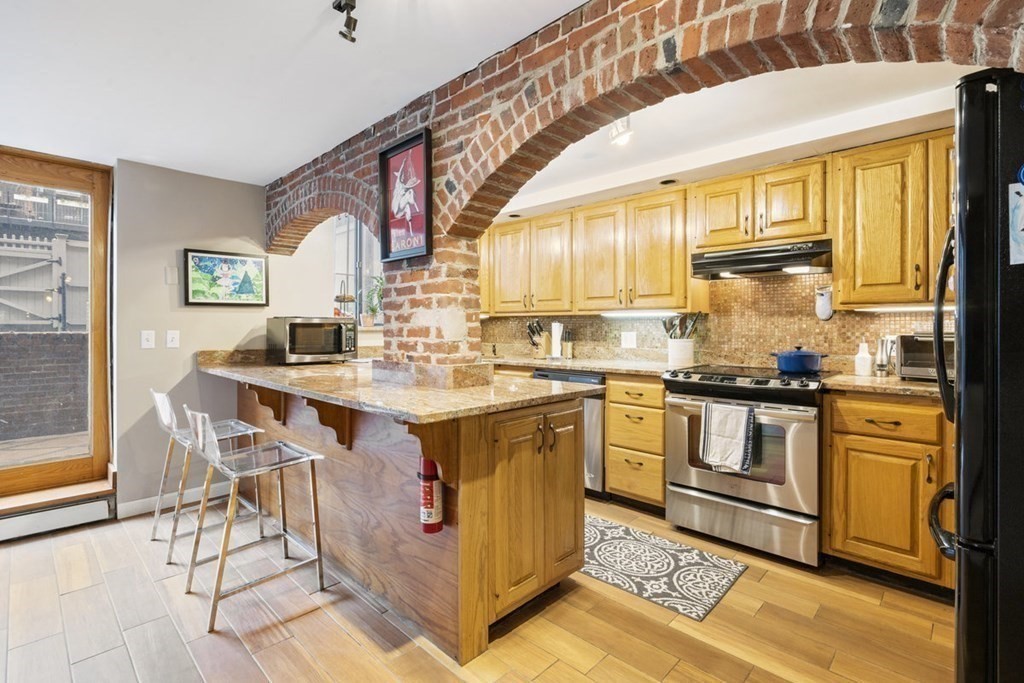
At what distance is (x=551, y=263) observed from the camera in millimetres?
4305

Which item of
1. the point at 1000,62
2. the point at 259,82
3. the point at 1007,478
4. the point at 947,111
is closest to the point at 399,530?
the point at 1007,478

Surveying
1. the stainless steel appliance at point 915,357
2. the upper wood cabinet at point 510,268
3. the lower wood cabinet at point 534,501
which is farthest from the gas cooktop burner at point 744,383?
the upper wood cabinet at point 510,268

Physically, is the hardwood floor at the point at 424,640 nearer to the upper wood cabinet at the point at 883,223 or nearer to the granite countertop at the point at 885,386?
the granite countertop at the point at 885,386

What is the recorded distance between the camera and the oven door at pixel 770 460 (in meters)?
2.57

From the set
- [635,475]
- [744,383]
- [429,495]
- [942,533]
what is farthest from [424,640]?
[744,383]

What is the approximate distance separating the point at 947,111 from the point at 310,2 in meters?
2.86

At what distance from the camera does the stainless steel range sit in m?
→ 2.57

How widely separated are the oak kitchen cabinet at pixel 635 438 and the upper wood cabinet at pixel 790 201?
46.7 inches

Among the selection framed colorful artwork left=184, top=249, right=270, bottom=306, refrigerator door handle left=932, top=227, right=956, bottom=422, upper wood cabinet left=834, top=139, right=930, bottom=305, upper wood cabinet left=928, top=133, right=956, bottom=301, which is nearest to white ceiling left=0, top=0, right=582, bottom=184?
framed colorful artwork left=184, top=249, right=270, bottom=306

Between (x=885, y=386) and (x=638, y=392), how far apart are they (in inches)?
53.3

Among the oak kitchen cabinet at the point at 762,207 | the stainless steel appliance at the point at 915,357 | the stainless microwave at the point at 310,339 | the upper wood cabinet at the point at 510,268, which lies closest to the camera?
the stainless steel appliance at the point at 915,357

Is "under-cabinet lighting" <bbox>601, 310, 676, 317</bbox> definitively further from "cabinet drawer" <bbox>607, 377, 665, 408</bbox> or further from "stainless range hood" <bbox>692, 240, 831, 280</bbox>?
"cabinet drawer" <bbox>607, 377, 665, 408</bbox>

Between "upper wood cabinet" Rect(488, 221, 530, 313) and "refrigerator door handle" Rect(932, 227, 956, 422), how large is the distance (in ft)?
11.0

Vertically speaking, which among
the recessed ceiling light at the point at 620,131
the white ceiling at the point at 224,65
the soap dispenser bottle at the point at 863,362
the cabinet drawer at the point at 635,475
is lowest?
the cabinet drawer at the point at 635,475
